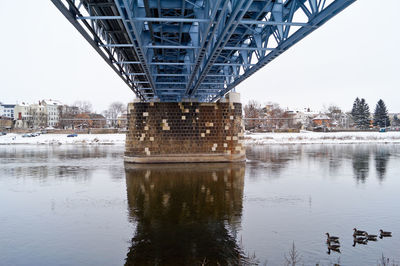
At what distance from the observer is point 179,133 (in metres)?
29.0

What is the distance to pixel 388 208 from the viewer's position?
1421 cm

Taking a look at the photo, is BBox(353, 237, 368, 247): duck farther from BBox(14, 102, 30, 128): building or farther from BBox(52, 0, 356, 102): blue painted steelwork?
BBox(14, 102, 30, 128): building

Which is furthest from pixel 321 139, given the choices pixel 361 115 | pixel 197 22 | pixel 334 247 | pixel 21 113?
pixel 21 113

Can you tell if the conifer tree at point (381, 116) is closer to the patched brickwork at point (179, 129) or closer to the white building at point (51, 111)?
the patched brickwork at point (179, 129)

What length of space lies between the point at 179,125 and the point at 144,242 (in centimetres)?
1938

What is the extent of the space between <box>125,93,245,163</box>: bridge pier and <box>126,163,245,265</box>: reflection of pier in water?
519 centimetres

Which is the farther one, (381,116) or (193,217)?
(381,116)

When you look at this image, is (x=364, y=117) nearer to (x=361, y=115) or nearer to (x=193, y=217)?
(x=361, y=115)

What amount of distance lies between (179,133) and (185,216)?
16.4 m

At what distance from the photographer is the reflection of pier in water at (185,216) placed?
920 cm

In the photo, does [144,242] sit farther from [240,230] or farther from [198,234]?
[240,230]

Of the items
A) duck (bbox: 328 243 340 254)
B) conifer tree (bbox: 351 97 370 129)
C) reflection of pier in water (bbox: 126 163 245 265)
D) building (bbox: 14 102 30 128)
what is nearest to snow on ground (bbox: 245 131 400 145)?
conifer tree (bbox: 351 97 370 129)

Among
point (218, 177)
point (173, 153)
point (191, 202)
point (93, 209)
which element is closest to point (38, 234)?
point (93, 209)

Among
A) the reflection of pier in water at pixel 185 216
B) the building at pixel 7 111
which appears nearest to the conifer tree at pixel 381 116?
the reflection of pier in water at pixel 185 216
